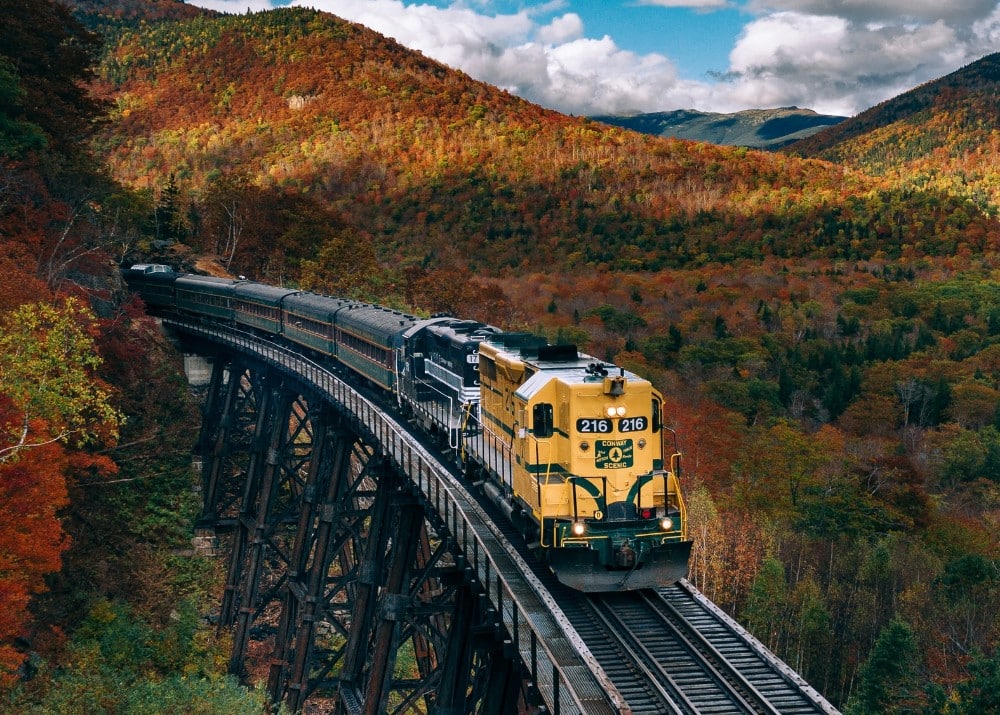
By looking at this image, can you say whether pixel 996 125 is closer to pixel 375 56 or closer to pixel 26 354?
pixel 375 56

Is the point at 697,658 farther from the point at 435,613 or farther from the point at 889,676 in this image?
the point at 889,676

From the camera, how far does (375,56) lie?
509 ft

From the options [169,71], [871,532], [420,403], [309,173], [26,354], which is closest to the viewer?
[26,354]

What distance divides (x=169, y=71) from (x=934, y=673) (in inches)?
5720

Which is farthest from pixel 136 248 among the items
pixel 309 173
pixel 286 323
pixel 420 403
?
pixel 309 173

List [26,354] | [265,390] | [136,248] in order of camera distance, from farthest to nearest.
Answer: [136,248]
[265,390]
[26,354]

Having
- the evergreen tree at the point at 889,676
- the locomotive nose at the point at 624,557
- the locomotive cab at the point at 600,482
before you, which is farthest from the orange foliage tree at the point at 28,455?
the evergreen tree at the point at 889,676

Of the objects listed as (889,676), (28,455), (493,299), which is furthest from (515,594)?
(493,299)

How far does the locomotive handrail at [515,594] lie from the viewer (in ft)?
37.9

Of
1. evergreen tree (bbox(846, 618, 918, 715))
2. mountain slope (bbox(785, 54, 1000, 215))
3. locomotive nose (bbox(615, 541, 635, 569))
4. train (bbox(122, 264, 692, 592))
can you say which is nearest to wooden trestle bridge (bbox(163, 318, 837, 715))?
train (bbox(122, 264, 692, 592))

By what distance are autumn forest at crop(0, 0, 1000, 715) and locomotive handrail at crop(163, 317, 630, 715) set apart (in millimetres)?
6795

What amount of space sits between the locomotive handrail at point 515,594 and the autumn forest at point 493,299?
6.80 metres

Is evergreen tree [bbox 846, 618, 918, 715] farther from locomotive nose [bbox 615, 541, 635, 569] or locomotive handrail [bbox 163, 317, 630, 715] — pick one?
locomotive nose [bbox 615, 541, 635, 569]

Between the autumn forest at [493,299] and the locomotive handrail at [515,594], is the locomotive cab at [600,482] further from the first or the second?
the autumn forest at [493,299]
